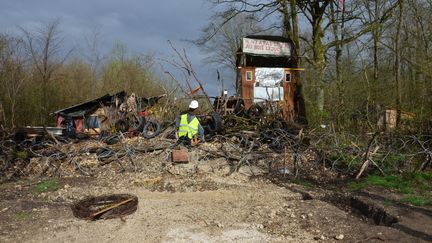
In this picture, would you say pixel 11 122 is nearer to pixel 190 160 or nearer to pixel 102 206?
pixel 190 160

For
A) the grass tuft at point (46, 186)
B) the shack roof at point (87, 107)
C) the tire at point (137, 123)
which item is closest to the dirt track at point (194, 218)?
the grass tuft at point (46, 186)

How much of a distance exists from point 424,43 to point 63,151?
1151cm

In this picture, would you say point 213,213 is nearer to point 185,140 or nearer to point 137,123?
point 185,140

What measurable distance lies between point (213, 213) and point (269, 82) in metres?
13.1

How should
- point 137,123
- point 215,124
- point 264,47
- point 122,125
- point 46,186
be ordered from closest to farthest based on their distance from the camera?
point 46,186, point 215,124, point 137,123, point 122,125, point 264,47

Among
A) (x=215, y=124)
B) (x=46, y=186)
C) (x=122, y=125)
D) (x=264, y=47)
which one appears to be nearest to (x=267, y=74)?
(x=264, y=47)

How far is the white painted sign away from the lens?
18969 millimetres

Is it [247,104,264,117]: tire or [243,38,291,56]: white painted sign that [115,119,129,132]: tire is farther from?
[243,38,291,56]: white painted sign

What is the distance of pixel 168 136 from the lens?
13.1m

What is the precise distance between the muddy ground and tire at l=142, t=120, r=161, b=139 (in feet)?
10.0

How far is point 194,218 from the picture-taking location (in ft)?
22.1

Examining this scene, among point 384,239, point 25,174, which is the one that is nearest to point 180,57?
point 25,174

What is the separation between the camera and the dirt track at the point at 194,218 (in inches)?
233

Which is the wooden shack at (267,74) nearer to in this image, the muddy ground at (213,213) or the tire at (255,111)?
the tire at (255,111)
